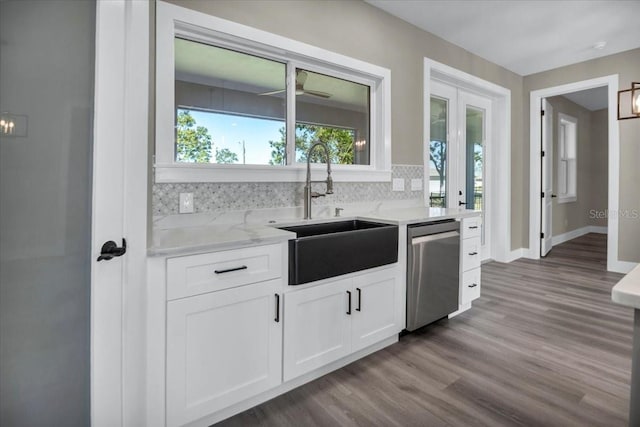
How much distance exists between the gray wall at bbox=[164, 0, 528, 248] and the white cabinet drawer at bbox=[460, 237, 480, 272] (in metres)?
0.94

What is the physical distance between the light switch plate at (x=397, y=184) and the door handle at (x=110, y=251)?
239 centimetres

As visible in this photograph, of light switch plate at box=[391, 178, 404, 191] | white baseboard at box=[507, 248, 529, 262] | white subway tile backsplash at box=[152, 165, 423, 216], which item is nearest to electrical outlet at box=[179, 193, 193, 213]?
white subway tile backsplash at box=[152, 165, 423, 216]

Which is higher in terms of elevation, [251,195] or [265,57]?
A: [265,57]

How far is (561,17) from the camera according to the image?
329 cm

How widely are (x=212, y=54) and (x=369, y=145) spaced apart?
1.48 meters

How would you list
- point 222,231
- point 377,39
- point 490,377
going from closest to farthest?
point 222,231 < point 490,377 < point 377,39

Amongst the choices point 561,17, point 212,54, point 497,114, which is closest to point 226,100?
point 212,54

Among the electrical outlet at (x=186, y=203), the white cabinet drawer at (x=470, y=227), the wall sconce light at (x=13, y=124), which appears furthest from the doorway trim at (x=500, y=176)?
the wall sconce light at (x=13, y=124)

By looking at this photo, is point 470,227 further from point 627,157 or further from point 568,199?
point 568,199

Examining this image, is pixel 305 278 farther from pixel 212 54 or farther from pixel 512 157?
pixel 512 157

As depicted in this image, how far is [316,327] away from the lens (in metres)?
1.89

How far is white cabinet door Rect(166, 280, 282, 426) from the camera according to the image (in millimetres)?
1450

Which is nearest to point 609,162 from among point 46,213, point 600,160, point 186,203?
point 600,160

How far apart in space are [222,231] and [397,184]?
191cm
